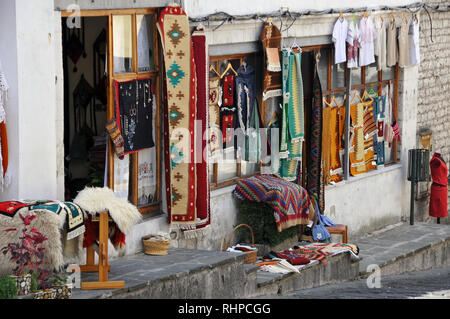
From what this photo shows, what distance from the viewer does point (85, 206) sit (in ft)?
29.8

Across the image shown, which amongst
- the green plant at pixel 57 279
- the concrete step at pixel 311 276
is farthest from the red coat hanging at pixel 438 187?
the green plant at pixel 57 279

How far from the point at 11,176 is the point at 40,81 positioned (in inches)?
36.0

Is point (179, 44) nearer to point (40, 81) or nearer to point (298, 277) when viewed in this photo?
point (40, 81)

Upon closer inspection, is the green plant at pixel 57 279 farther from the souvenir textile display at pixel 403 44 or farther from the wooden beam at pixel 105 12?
the souvenir textile display at pixel 403 44

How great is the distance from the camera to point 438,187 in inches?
699

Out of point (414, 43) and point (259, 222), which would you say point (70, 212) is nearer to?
point (259, 222)

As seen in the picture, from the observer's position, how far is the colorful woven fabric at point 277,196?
42.0 ft

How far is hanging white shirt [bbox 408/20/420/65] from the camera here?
669 inches

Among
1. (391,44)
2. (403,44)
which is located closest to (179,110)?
(391,44)

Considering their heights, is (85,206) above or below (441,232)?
above

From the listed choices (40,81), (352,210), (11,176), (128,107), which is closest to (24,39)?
(40,81)

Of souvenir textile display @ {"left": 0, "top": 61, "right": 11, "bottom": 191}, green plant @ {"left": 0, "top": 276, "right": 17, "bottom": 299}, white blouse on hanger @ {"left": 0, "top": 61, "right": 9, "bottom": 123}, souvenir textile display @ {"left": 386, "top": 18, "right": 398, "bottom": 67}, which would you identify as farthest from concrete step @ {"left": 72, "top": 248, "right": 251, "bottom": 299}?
souvenir textile display @ {"left": 386, "top": 18, "right": 398, "bottom": 67}

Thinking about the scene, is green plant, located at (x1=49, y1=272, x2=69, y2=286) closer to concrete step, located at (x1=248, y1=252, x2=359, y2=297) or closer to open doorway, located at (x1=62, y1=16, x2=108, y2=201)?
concrete step, located at (x1=248, y1=252, x2=359, y2=297)
